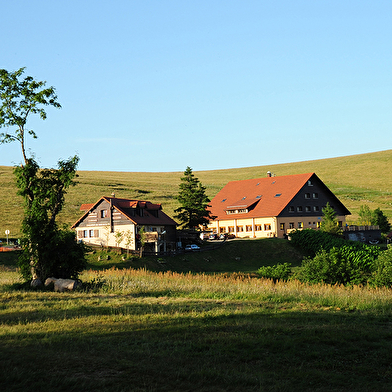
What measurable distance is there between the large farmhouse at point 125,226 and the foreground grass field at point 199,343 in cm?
3824

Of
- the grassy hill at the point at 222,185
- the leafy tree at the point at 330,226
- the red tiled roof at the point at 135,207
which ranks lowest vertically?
the leafy tree at the point at 330,226

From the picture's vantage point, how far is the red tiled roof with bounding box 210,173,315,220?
77.1 metres

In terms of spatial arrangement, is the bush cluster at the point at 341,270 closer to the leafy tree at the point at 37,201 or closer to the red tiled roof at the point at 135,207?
the leafy tree at the point at 37,201

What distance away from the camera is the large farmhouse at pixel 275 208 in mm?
75562

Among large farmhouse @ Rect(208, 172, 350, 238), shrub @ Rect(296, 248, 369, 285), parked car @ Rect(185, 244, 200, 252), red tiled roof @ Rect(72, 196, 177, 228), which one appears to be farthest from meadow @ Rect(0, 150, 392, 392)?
large farmhouse @ Rect(208, 172, 350, 238)

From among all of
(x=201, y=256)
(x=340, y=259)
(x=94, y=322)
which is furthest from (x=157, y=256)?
(x=94, y=322)

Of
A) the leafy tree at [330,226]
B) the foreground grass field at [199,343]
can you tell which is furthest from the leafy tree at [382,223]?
the foreground grass field at [199,343]

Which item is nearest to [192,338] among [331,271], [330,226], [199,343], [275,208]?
[199,343]

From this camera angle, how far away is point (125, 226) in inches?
2371

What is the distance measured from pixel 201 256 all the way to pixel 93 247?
43.9 feet

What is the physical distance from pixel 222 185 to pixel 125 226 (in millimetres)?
91431

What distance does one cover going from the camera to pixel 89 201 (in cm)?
10338

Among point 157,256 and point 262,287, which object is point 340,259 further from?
point 157,256

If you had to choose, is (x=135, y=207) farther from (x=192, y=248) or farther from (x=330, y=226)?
(x=330, y=226)
